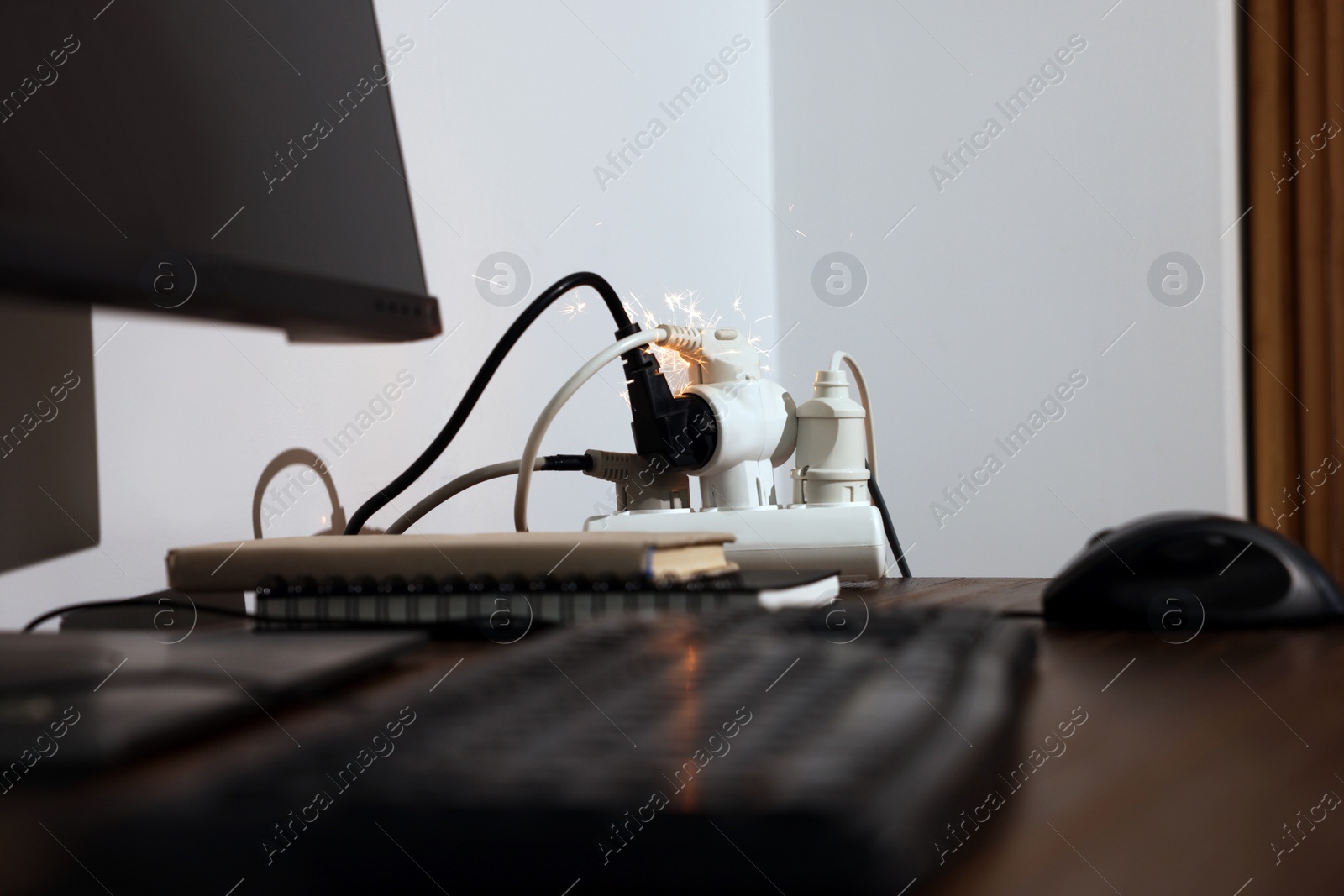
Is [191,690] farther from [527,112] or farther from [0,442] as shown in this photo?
[527,112]

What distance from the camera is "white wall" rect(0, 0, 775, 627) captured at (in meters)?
0.69

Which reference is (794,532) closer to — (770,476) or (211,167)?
(770,476)

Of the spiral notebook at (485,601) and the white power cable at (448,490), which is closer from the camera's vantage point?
the spiral notebook at (485,601)

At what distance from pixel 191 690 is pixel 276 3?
427mm

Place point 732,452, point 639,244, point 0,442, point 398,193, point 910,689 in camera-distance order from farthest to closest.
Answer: point 639,244, point 732,452, point 398,193, point 0,442, point 910,689

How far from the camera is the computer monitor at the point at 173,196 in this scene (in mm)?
424

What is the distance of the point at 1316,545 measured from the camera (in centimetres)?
189

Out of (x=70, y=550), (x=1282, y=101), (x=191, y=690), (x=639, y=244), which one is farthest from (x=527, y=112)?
(x=1282, y=101)

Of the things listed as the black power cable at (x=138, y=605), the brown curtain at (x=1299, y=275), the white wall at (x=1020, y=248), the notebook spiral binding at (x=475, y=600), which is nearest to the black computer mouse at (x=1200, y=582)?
the notebook spiral binding at (x=475, y=600)

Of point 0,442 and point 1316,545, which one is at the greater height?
point 0,442

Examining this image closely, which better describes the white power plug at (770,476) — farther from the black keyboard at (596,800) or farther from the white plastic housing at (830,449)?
the black keyboard at (596,800)

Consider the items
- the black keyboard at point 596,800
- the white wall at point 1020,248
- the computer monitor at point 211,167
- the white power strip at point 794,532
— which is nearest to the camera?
the black keyboard at point 596,800

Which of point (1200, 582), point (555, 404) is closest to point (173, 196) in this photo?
point (555, 404)

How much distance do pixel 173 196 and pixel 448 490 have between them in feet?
1.32
